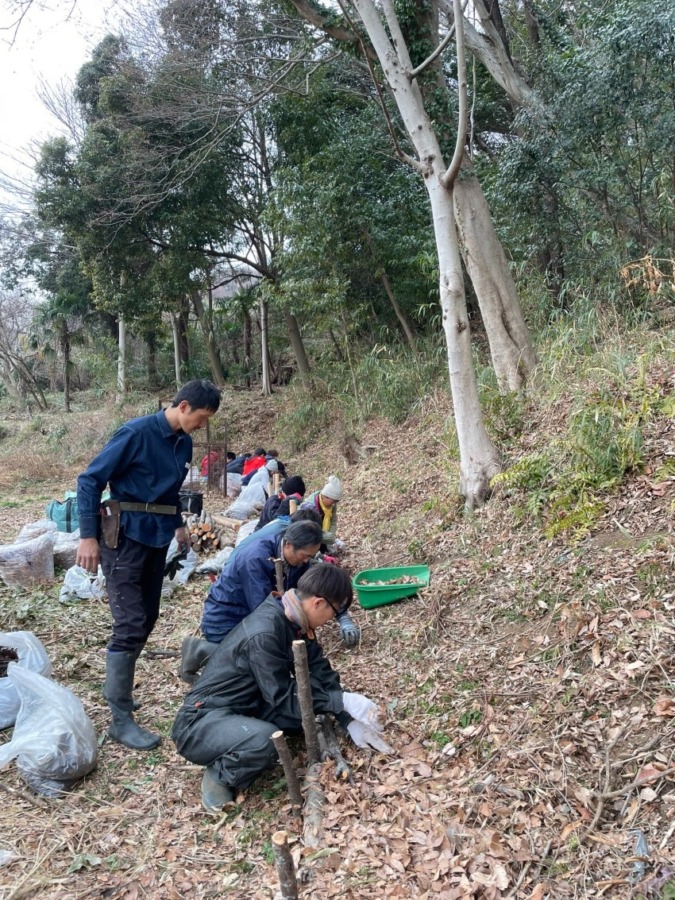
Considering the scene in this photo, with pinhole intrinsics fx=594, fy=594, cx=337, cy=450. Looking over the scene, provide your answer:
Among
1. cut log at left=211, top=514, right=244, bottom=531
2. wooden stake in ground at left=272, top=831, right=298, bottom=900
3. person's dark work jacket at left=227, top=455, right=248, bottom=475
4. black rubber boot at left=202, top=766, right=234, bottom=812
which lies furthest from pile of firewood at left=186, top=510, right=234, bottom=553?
wooden stake in ground at left=272, top=831, right=298, bottom=900

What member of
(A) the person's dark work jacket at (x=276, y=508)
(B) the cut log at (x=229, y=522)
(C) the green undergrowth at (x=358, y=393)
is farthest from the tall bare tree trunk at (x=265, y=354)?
(A) the person's dark work jacket at (x=276, y=508)

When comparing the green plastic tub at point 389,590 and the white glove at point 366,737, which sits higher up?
the green plastic tub at point 389,590

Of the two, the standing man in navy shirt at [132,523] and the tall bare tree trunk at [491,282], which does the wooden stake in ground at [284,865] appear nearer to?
the standing man in navy shirt at [132,523]

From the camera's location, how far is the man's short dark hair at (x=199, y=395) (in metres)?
3.11

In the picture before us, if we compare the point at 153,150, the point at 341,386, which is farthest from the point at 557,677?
the point at 153,150

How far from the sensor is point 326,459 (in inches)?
412

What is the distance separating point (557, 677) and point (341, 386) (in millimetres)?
9353

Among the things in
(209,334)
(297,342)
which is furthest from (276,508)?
(209,334)

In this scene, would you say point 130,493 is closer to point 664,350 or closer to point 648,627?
point 648,627

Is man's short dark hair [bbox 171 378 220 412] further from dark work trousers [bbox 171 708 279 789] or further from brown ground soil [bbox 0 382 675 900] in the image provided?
brown ground soil [bbox 0 382 675 900]

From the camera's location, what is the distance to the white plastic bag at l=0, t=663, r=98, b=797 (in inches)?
102

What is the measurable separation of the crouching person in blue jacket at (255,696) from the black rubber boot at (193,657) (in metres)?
0.55

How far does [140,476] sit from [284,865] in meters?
1.97

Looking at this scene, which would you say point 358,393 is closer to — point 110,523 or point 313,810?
point 110,523
